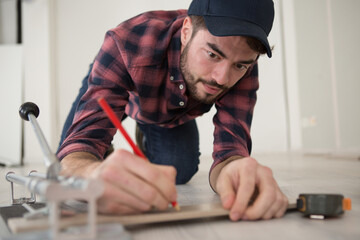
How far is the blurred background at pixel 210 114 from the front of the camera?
11.5ft

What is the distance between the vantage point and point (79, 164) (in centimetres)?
92

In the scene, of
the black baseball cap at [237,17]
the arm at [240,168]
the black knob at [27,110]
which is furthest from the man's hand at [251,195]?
the black knob at [27,110]

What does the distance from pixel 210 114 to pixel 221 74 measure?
139 inches

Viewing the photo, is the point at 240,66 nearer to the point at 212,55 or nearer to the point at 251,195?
the point at 212,55

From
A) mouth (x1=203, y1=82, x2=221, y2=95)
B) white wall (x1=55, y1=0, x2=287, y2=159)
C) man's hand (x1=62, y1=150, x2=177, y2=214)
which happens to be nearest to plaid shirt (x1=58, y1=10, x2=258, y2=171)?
mouth (x1=203, y1=82, x2=221, y2=95)

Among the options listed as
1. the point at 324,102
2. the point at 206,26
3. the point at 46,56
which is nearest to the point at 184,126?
the point at 206,26

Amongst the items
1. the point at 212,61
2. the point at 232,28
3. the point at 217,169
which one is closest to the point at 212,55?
the point at 212,61

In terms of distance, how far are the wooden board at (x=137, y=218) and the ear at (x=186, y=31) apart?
2.14ft

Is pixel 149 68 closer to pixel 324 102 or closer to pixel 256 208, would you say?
pixel 256 208

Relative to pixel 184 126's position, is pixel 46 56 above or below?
above

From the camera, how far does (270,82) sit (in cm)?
487

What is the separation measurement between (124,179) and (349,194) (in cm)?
90

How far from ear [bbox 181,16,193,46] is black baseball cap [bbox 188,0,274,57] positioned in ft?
0.36

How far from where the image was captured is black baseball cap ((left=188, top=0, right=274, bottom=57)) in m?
1.09
